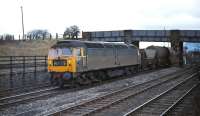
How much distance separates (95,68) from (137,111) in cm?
1120

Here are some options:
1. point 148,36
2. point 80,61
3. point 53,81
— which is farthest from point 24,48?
point 80,61

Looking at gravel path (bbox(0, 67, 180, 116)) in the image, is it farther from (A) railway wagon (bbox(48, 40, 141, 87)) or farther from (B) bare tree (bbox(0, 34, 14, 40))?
(B) bare tree (bbox(0, 34, 14, 40))

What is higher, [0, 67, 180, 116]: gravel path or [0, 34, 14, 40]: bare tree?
[0, 34, 14, 40]: bare tree

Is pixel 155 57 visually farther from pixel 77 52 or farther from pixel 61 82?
pixel 61 82

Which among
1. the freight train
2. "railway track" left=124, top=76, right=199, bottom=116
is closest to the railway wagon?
the freight train

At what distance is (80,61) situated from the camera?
23.0 meters

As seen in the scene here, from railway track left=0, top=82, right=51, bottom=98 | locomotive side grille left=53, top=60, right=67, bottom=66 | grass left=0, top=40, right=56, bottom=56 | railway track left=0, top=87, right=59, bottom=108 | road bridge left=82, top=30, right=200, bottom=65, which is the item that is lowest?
railway track left=0, top=87, right=59, bottom=108

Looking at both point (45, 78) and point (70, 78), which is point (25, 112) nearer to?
point (70, 78)

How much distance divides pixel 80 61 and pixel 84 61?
54 centimetres

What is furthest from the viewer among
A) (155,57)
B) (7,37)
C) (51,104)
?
(7,37)

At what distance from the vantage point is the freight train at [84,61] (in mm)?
22703

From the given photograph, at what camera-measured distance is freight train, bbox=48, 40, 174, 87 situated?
74.5ft

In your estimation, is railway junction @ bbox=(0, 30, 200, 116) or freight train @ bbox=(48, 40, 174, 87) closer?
railway junction @ bbox=(0, 30, 200, 116)

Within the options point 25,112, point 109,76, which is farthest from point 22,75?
point 25,112
